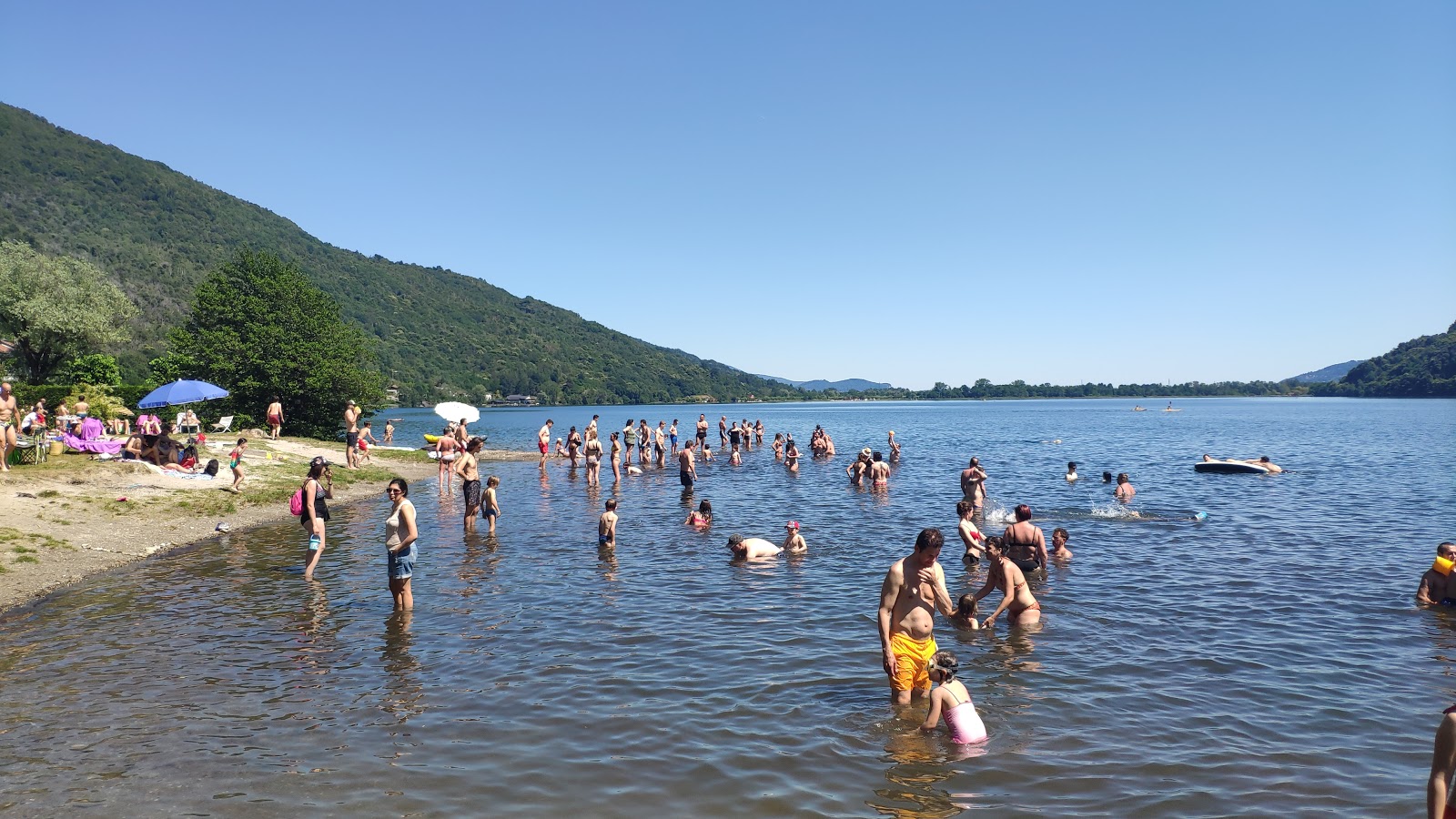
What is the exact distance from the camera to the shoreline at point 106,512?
1255cm

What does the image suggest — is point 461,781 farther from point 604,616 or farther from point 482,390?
point 482,390

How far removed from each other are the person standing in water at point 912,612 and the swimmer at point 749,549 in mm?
7445

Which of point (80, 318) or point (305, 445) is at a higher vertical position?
point (80, 318)

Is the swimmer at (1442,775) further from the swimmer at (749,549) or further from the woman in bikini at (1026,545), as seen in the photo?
the swimmer at (749,549)

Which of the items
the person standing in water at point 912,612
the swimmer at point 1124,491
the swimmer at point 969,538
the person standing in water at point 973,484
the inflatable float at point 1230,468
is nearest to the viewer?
the person standing in water at point 912,612

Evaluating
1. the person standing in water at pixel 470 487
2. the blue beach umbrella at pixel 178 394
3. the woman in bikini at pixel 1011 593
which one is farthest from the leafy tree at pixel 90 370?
the woman in bikini at pixel 1011 593

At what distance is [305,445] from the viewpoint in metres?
31.8

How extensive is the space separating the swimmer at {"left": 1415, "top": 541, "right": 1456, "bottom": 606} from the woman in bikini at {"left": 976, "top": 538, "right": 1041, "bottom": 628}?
588 cm

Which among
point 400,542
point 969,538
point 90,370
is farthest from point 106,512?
point 90,370

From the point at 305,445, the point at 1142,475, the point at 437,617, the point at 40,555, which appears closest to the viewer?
the point at 437,617

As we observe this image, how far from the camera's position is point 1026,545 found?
13.2 meters

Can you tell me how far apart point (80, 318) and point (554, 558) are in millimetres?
38689

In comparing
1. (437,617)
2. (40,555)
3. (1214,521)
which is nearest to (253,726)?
(437,617)

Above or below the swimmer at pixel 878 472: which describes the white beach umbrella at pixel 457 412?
above
